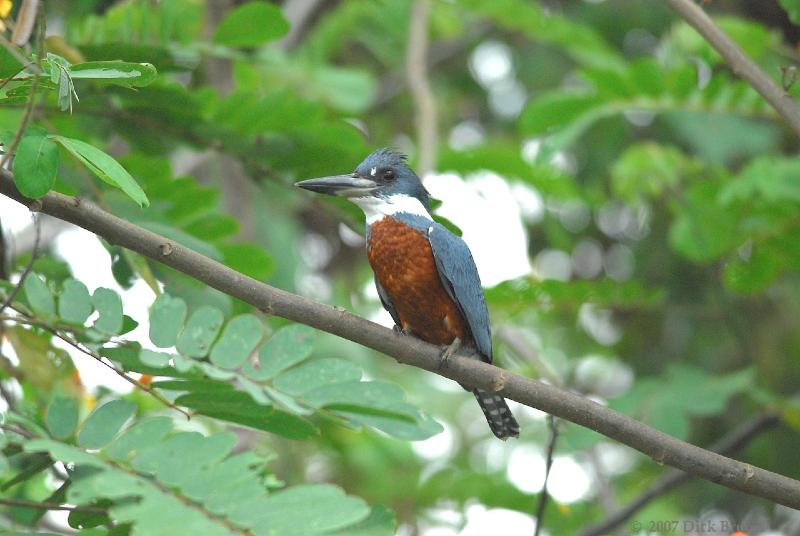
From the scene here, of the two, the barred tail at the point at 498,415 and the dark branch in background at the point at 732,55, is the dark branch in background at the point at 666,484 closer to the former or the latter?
the barred tail at the point at 498,415

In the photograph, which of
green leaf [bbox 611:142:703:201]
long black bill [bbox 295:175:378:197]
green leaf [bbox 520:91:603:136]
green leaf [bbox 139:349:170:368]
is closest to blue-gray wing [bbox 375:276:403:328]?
long black bill [bbox 295:175:378:197]

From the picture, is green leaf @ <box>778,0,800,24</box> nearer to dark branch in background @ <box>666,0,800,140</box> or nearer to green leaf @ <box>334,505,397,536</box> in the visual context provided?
dark branch in background @ <box>666,0,800,140</box>

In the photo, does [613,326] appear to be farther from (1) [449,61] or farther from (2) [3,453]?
(2) [3,453]

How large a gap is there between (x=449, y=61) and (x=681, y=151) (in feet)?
6.44

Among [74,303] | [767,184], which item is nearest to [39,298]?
[74,303]

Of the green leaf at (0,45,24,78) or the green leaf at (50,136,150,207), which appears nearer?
the green leaf at (50,136,150,207)

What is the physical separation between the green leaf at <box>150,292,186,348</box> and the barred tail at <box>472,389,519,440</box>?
150 cm

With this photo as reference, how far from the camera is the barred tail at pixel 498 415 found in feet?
12.6

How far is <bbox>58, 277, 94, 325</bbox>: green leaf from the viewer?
2.57 m

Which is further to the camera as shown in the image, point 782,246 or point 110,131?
point 782,246

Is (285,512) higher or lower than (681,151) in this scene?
lower

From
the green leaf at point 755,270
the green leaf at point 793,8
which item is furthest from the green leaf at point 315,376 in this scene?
the green leaf at point 755,270

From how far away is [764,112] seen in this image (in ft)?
14.3

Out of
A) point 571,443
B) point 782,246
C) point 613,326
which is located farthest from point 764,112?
point 613,326
